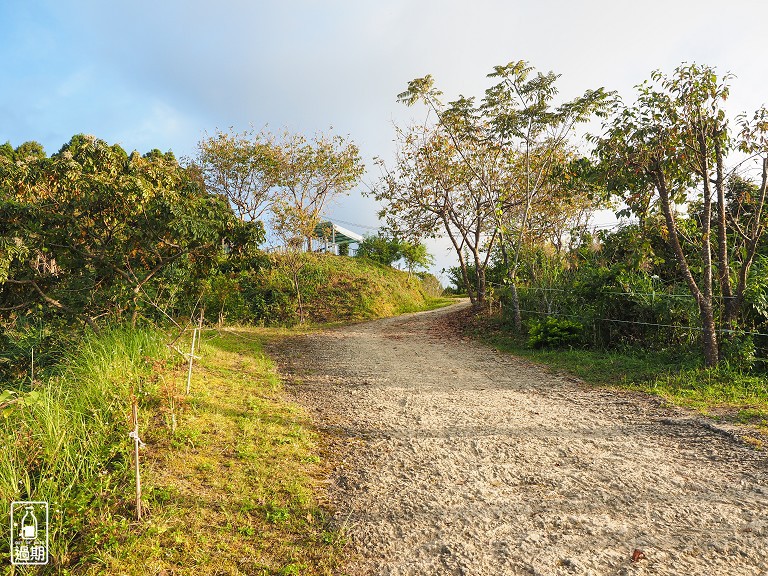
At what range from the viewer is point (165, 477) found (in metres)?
3.56

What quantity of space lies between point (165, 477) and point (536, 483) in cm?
284

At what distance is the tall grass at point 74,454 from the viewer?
9.59 ft

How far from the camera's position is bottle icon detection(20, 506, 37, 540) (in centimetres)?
275

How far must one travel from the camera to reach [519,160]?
44.1ft

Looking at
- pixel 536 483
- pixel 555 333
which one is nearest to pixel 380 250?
pixel 555 333

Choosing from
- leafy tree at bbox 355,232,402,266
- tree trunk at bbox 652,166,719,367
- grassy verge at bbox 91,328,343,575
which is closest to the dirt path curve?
grassy verge at bbox 91,328,343,575

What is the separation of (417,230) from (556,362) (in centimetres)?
821

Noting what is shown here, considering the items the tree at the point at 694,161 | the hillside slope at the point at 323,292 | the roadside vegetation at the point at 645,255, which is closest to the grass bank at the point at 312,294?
the hillside slope at the point at 323,292

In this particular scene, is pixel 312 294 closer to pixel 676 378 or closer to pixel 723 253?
pixel 676 378

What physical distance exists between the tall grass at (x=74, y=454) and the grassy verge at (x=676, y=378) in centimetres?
580

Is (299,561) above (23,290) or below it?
below

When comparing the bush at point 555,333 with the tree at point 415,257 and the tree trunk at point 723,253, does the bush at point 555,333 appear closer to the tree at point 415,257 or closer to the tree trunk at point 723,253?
the tree trunk at point 723,253

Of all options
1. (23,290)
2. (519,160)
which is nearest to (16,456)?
(23,290)

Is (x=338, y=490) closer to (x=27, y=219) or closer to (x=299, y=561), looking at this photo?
(x=299, y=561)
